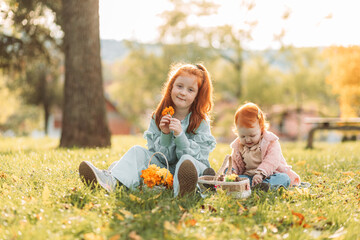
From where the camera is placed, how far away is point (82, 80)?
736cm

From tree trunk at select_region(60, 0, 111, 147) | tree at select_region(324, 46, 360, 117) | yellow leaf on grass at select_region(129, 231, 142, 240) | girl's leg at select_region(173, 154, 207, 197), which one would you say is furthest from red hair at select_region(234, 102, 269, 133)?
tree at select_region(324, 46, 360, 117)

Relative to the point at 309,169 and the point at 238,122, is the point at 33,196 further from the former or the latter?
the point at 309,169

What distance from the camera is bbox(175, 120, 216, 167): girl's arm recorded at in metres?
3.45

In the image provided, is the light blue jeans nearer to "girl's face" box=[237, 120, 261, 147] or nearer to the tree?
"girl's face" box=[237, 120, 261, 147]

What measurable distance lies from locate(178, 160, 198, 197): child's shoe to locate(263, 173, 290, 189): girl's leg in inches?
35.6

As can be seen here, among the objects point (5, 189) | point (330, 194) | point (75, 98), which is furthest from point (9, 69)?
point (330, 194)

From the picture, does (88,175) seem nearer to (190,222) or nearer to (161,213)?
(161,213)

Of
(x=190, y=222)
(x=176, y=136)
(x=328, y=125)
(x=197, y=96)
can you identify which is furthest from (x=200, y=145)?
(x=328, y=125)

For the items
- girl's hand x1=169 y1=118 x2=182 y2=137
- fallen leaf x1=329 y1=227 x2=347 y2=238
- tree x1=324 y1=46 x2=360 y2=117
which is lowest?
fallen leaf x1=329 y1=227 x2=347 y2=238

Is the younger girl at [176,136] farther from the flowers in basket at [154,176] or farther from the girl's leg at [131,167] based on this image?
the flowers in basket at [154,176]

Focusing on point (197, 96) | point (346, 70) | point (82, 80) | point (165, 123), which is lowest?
point (165, 123)

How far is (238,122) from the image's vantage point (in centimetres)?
361

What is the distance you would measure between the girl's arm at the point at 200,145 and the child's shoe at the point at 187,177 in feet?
1.41

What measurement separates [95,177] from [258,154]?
168 cm
